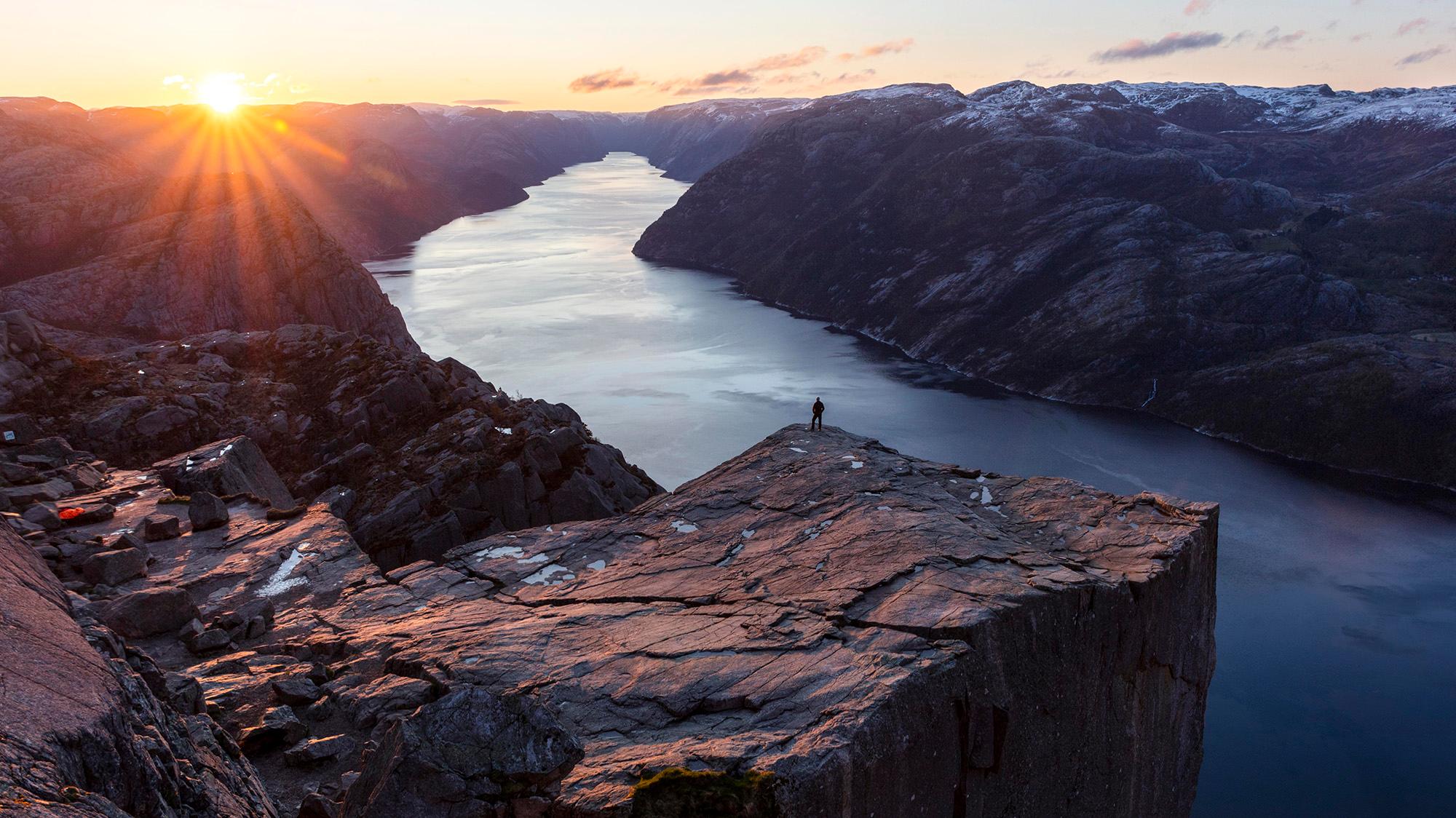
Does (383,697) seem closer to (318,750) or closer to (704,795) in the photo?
(318,750)

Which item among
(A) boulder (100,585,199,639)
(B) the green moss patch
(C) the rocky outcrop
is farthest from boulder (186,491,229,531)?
(B) the green moss patch

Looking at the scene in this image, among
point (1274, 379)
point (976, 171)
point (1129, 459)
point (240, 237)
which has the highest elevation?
point (976, 171)

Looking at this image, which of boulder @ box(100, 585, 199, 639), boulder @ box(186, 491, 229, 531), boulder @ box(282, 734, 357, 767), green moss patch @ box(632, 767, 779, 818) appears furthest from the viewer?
boulder @ box(186, 491, 229, 531)

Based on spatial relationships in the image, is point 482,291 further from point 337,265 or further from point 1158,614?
point 1158,614

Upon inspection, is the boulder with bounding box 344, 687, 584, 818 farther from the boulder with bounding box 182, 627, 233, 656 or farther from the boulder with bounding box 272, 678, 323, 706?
the boulder with bounding box 182, 627, 233, 656

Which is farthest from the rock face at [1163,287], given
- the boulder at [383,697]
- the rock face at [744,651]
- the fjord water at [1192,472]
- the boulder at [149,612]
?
the boulder at [149,612]

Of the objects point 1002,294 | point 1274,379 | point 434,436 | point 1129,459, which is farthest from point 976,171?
point 434,436
